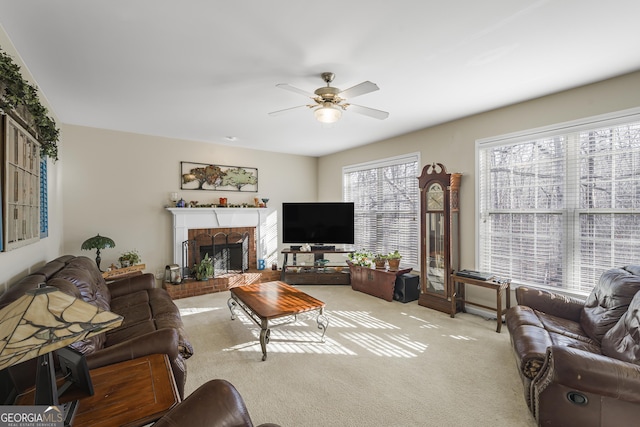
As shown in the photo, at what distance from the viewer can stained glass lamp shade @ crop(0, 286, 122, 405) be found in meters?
0.91

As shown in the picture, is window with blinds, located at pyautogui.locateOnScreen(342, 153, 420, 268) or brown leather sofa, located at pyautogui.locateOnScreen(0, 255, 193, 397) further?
window with blinds, located at pyautogui.locateOnScreen(342, 153, 420, 268)

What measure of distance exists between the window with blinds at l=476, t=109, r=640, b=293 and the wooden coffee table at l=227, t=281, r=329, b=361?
2.32 m

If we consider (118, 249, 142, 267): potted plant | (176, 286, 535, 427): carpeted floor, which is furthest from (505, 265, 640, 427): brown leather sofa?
(118, 249, 142, 267): potted plant

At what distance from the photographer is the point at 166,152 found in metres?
5.01

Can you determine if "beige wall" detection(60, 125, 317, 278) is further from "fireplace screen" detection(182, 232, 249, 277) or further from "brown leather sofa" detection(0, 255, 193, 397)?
"brown leather sofa" detection(0, 255, 193, 397)

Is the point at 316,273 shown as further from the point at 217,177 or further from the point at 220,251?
the point at 217,177

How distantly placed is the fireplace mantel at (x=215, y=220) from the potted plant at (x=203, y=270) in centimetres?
28

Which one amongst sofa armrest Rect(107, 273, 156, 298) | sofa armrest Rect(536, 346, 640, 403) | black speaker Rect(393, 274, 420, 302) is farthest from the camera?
black speaker Rect(393, 274, 420, 302)

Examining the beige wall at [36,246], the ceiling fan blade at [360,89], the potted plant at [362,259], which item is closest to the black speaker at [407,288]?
the potted plant at [362,259]

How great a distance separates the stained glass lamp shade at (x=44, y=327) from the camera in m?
0.91

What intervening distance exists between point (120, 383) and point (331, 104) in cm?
249

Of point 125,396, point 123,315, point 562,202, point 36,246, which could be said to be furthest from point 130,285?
point 562,202

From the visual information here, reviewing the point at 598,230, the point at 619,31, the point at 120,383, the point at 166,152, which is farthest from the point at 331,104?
the point at 166,152

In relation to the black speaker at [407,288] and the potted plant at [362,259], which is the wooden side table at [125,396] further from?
the potted plant at [362,259]
